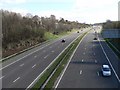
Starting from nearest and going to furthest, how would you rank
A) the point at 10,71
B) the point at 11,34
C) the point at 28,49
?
the point at 10,71 → the point at 28,49 → the point at 11,34

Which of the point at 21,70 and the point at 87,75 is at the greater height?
the point at 21,70

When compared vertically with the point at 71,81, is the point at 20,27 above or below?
above

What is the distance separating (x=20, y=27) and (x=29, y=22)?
18.1 meters

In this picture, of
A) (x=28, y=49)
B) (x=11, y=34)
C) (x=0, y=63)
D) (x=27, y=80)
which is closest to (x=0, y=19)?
(x=11, y=34)

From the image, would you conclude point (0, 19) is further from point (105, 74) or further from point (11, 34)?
point (105, 74)

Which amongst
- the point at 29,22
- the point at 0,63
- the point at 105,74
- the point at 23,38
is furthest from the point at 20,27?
the point at 105,74

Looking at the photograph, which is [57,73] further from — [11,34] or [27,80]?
[11,34]

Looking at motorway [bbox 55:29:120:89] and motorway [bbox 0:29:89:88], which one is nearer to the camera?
motorway [bbox 55:29:120:89]

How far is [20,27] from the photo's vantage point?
97.0 m

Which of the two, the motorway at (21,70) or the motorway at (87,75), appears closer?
the motorway at (87,75)

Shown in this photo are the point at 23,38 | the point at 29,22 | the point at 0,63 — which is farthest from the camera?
the point at 29,22

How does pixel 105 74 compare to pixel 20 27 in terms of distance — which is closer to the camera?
pixel 105 74

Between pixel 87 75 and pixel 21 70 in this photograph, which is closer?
pixel 87 75

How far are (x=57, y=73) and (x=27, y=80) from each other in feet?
17.1
